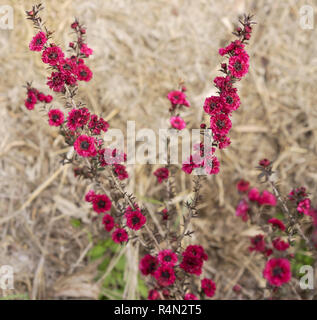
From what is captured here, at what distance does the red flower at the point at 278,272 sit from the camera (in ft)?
5.69

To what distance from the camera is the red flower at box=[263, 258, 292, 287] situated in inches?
68.3

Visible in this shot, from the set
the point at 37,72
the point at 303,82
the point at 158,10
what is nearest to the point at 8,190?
the point at 37,72

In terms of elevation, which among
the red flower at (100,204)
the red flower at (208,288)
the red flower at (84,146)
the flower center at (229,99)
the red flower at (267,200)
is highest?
the flower center at (229,99)

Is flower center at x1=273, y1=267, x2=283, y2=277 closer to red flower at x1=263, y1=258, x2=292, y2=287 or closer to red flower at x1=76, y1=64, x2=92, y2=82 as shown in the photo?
red flower at x1=263, y1=258, x2=292, y2=287

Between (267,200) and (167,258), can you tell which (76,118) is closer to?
(167,258)

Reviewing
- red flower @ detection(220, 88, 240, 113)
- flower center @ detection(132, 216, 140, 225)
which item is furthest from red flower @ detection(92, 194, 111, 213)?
red flower @ detection(220, 88, 240, 113)

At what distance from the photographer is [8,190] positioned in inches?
125

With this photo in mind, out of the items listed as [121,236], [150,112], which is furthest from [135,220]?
[150,112]

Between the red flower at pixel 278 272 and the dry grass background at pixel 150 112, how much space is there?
1.37m

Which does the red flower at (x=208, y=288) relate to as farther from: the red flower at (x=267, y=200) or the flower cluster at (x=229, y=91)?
the flower cluster at (x=229, y=91)

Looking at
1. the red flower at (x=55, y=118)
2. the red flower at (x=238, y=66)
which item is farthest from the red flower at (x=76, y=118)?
the red flower at (x=238, y=66)

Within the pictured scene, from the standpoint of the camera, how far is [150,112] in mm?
3502
